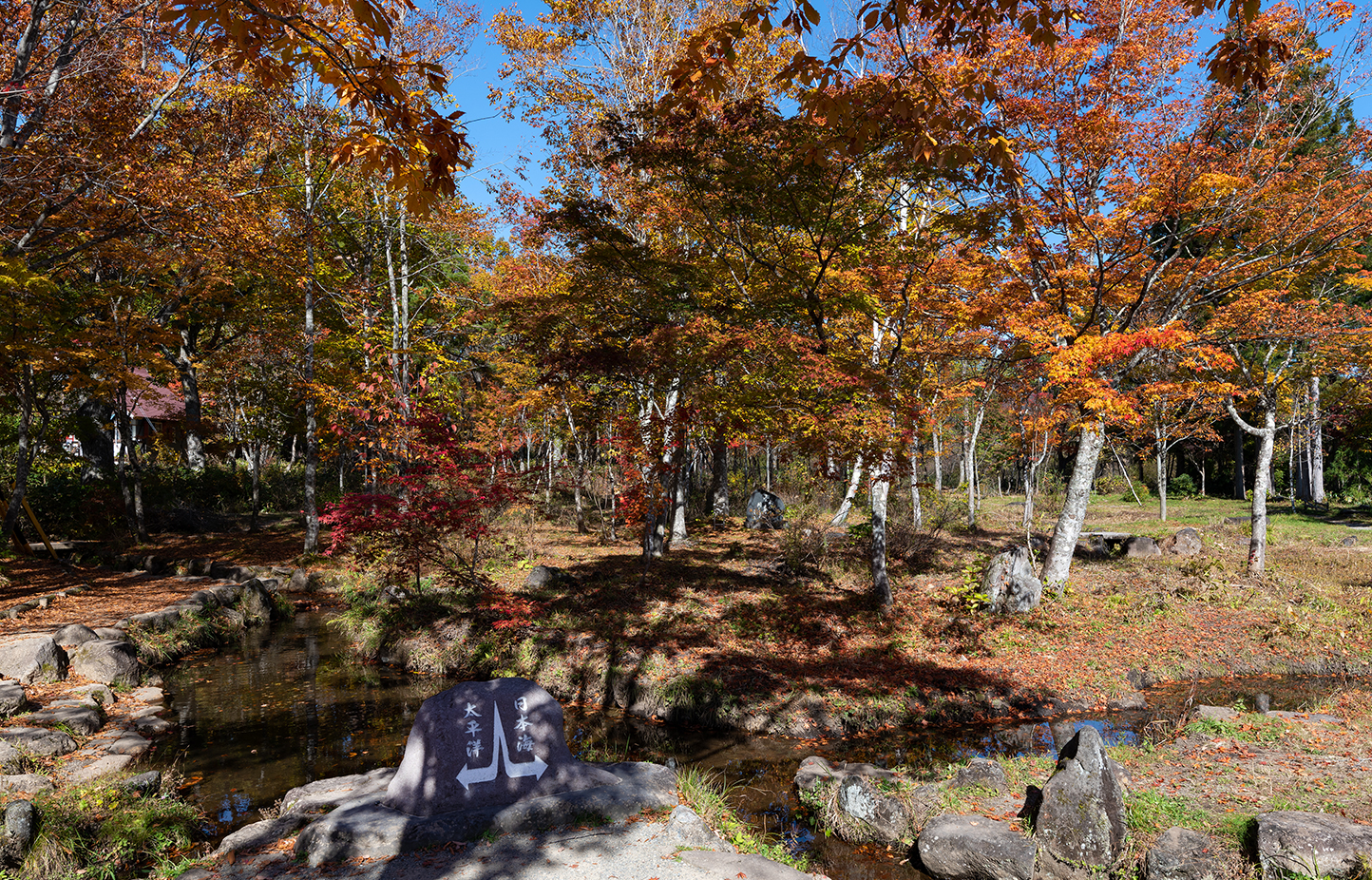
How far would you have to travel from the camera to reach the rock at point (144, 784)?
552 cm

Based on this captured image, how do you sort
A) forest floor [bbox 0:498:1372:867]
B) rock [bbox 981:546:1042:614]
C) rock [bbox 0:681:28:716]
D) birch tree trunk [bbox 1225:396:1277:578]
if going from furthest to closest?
birch tree trunk [bbox 1225:396:1277:578] < rock [bbox 981:546:1042:614] < rock [bbox 0:681:28:716] < forest floor [bbox 0:498:1372:867]

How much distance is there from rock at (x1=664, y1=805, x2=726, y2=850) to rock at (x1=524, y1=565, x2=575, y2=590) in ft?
25.6

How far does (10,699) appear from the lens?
21.8ft

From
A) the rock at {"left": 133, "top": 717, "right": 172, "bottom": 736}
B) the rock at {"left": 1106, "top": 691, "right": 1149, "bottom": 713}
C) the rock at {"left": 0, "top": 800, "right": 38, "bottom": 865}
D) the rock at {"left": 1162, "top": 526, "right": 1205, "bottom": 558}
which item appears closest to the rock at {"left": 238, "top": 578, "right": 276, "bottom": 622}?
the rock at {"left": 133, "top": 717, "right": 172, "bottom": 736}

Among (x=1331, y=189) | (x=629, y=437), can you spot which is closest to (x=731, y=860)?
(x=629, y=437)

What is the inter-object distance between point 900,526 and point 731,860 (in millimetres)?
11557

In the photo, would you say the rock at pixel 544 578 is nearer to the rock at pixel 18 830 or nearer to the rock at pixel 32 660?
the rock at pixel 32 660

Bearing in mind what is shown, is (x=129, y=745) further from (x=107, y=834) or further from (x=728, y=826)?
(x=728, y=826)

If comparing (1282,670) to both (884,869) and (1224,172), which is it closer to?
(1224,172)

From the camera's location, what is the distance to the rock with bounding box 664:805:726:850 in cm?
466

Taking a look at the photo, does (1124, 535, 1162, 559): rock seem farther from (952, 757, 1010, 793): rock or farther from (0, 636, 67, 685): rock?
(0, 636, 67, 685): rock

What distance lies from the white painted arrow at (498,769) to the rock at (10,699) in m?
5.17

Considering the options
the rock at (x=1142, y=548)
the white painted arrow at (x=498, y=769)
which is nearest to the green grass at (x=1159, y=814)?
the white painted arrow at (x=498, y=769)

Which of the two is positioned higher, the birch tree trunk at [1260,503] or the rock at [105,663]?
the birch tree trunk at [1260,503]
